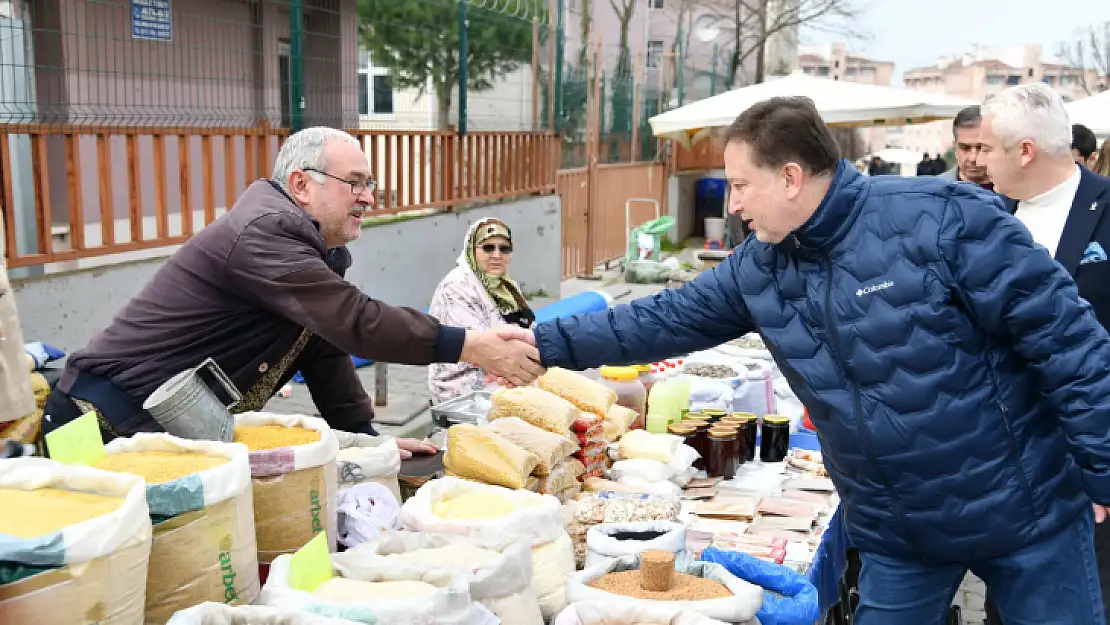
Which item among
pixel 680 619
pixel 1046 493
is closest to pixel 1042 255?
pixel 1046 493

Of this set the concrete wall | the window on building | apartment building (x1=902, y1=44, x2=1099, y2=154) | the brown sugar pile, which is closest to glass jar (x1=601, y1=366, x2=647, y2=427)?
the brown sugar pile

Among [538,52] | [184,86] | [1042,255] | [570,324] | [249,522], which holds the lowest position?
[249,522]

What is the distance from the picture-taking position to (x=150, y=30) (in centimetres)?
691

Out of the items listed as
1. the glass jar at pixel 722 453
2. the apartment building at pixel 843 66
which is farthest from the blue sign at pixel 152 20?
the apartment building at pixel 843 66

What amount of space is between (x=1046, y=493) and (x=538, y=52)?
1105 cm

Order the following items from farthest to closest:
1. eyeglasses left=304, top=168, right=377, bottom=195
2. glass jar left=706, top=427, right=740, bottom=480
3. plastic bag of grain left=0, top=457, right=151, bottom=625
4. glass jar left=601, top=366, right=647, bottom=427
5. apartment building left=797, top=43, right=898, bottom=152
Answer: apartment building left=797, top=43, right=898, bottom=152 → glass jar left=601, top=366, right=647, bottom=427 → glass jar left=706, top=427, right=740, bottom=480 → eyeglasses left=304, top=168, right=377, bottom=195 → plastic bag of grain left=0, top=457, right=151, bottom=625

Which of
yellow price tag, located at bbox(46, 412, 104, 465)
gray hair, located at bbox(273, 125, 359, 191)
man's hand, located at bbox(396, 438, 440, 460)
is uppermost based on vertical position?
gray hair, located at bbox(273, 125, 359, 191)

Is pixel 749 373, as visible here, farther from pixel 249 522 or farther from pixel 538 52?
pixel 538 52

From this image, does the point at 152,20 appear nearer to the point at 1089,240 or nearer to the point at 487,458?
the point at 487,458

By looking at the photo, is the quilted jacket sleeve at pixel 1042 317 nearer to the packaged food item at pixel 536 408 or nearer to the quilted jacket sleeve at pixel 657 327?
the quilted jacket sleeve at pixel 657 327

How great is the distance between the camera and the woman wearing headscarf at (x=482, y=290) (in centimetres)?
536

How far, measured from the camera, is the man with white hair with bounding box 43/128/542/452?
8.93 feet

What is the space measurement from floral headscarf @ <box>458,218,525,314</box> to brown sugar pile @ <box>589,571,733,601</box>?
10.9 ft

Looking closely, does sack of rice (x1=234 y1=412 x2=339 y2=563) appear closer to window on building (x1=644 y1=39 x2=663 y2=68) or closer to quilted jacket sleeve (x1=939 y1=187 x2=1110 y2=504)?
quilted jacket sleeve (x1=939 y1=187 x2=1110 y2=504)
